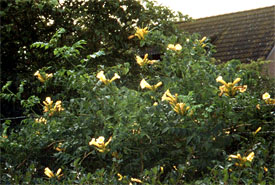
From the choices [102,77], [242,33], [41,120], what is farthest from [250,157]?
[242,33]

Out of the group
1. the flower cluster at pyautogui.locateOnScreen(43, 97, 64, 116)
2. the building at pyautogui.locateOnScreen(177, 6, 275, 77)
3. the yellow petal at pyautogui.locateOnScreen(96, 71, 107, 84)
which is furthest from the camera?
the building at pyautogui.locateOnScreen(177, 6, 275, 77)

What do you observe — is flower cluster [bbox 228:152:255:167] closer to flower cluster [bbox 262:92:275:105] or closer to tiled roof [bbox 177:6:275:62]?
flower cluster [bbox 262:92:275:105]

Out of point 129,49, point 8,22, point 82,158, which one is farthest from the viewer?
point 129,49

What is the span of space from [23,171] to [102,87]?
1.21 m

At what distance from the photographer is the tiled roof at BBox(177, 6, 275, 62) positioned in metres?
14.7

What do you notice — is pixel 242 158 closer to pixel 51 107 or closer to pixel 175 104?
pixel 175 104

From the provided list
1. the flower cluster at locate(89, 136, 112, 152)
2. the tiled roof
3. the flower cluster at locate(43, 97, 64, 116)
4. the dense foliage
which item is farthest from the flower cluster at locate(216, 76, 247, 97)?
the tiled roof

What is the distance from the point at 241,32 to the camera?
16188mm

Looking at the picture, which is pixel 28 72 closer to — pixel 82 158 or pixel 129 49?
pixel 129 49

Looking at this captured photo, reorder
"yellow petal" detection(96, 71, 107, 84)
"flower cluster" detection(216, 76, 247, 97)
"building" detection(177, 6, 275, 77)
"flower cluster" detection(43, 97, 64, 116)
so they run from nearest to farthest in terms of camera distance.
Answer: "flower cluster" detection(216, 76, 247, 97) → "yellow petal" detection(96, 71, 107, 84) → "flower cluster" detection(43, 97, 64, 116) → "building" detection(177, 6, 275, 77)

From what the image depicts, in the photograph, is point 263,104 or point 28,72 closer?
point 263,104

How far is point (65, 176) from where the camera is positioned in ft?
14.3

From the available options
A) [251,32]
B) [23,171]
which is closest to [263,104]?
[23,171]

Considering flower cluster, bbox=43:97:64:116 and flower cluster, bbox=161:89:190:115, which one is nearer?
flower cluster, bbox=161:89:190:115
